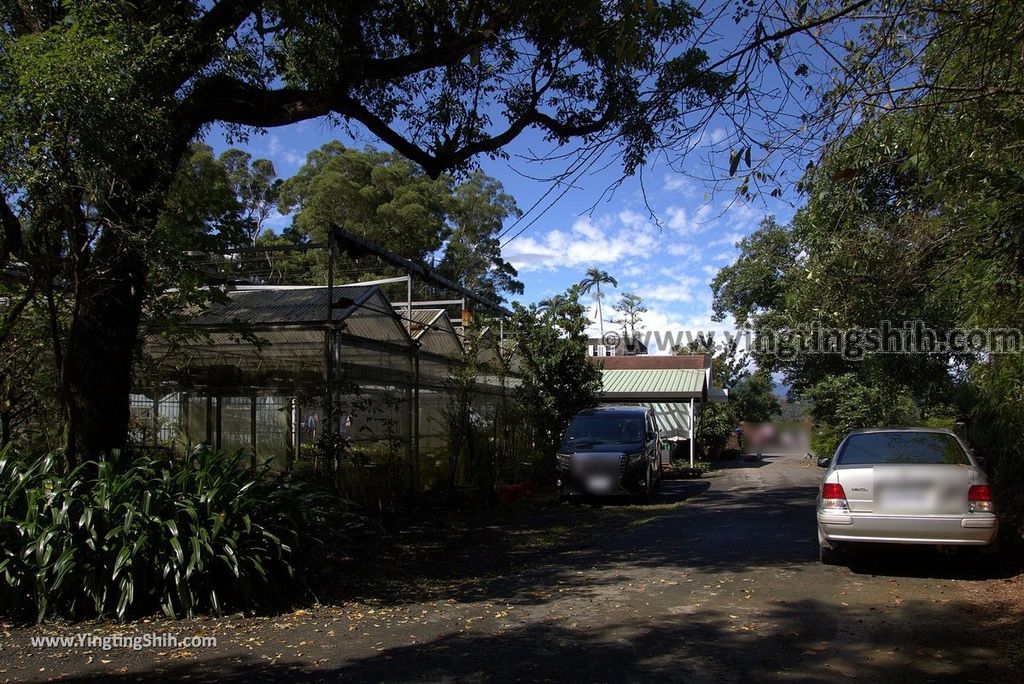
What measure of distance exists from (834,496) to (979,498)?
1.24 m

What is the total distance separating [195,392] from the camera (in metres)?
11.2

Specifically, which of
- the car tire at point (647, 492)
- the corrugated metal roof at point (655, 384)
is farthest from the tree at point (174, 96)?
the corrugated metal roof at point (655, 384)

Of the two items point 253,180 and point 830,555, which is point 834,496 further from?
point 253,180

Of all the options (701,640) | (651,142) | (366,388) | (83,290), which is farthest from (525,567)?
(83,290)

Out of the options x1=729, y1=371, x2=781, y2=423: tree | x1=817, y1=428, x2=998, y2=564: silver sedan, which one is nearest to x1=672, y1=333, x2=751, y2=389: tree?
x1=729, y1=371, x2=781, y2=423: tree

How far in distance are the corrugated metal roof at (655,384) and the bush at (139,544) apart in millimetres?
19420

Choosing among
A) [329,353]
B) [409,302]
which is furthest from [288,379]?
[409,302]

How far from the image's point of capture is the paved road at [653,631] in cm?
511

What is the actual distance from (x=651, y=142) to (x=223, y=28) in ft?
17.9

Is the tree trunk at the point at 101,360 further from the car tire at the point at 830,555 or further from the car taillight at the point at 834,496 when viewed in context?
the car tire at the point at 830,555

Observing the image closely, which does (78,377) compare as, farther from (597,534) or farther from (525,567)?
(597,534)

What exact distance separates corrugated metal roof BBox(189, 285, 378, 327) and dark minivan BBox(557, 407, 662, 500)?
531 cm

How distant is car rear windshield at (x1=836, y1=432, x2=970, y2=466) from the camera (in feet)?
25.2

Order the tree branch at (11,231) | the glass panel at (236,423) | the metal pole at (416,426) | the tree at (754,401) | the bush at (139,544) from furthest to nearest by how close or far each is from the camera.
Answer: the tree at (754,401)
the metal pole at (416,426)
the glass panel at (236,423)
the tree branch at (11,231)
the bush at (139,544)
